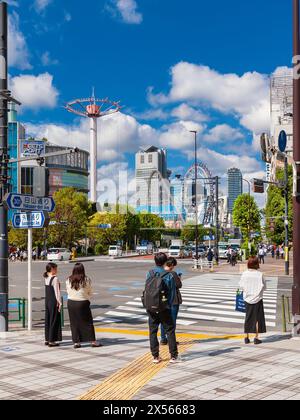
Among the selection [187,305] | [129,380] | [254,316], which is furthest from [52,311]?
[187,305]

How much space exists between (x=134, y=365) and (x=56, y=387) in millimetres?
1487

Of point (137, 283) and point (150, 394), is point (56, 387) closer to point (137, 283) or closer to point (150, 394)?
point (150, 394)

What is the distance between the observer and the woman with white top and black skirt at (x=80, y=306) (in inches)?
342

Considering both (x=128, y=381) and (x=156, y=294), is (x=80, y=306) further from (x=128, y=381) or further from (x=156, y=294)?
(x=128, y=381)

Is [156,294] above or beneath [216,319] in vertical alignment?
above

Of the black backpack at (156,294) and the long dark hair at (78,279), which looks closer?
the black backpack at (156,294)

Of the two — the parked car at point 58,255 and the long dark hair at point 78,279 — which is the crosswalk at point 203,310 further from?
the parked car at point 58,255

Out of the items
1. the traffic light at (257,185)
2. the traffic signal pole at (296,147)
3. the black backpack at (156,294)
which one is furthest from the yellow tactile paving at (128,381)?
the traffic light at (257,185)

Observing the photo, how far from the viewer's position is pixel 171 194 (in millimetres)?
193125

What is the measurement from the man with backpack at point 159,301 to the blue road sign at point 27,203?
4.44 m

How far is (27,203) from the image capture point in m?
11.2

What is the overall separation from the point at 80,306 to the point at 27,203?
133 inches
